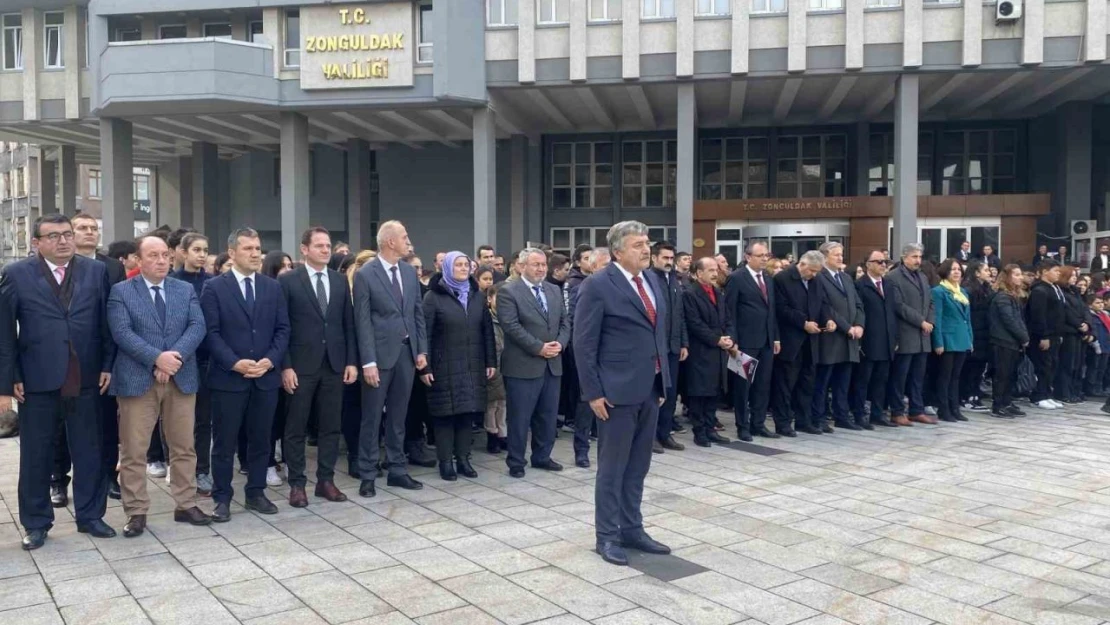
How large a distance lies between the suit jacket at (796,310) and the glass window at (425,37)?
16.3 meters

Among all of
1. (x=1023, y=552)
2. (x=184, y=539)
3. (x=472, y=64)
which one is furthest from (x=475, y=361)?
(x=472, y=64)

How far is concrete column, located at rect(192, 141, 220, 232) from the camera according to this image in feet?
104

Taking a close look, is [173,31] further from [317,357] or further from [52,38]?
[317,357]

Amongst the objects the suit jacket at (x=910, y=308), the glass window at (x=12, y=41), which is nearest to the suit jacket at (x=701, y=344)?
the suit jacket at (x=910, y=308)

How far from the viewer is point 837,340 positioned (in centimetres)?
950

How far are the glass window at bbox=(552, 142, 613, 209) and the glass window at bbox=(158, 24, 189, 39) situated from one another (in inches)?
492

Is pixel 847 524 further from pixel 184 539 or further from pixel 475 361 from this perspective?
pixel 184 539

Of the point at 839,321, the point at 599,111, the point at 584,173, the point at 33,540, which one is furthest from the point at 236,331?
the point at 584,173

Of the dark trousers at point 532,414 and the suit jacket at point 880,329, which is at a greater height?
the suit jacket at point 880,329

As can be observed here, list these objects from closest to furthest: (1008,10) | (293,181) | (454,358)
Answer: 1. (454,358)
2. (1008,10)
3. (293,181)

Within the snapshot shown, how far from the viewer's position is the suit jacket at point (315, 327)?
252 inches

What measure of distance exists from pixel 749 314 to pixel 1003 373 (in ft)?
13.2

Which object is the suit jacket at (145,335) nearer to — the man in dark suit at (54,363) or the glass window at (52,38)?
the man in dark suit at (54,363)

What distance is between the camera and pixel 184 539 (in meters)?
5.60
